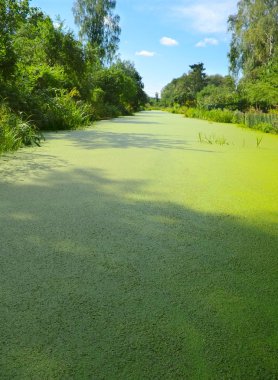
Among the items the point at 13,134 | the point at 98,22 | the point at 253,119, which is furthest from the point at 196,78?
the point at 13,134

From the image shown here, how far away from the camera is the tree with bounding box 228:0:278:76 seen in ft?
45.0

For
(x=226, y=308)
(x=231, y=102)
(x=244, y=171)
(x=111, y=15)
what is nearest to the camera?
(x=226, y=308)

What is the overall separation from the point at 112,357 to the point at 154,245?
0.56 m

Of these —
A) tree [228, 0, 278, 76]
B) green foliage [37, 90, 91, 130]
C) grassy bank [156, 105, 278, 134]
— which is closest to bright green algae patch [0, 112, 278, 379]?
green foliage [37, 90, 91, 130]

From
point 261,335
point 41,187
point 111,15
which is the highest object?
point 111,15

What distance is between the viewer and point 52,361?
630 mm

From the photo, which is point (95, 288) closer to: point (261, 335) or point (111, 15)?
point (261, 335)

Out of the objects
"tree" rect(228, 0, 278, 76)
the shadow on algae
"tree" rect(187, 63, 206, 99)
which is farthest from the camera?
"tree" rect(187, 63, 206, 99)

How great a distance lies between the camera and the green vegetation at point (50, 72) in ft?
15.0

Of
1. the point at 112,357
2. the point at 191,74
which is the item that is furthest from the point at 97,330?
the point at 191,74

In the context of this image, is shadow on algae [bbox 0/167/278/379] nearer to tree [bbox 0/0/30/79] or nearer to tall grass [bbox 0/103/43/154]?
tall grass [bbox 0/103/43/154]

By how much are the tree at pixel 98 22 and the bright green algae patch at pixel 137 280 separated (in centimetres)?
1694

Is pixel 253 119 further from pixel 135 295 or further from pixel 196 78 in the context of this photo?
pixel 196 78

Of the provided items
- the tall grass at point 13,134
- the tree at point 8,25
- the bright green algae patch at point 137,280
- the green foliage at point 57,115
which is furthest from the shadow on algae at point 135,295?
the green foliage at point 57,115
